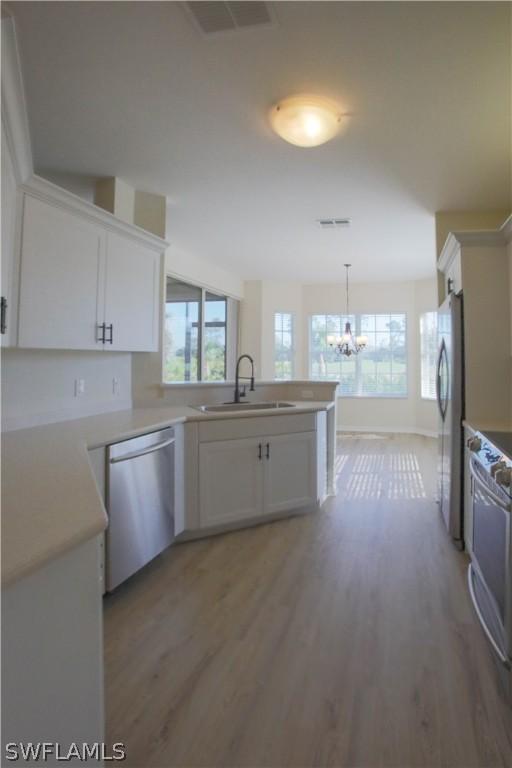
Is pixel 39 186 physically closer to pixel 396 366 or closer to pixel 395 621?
pixel 395 621

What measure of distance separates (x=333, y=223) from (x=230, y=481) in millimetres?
3035

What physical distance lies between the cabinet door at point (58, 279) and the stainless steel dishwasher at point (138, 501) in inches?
30.4

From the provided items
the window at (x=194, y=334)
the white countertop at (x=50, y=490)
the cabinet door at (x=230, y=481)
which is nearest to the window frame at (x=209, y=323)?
the window at (x=194, y=334)

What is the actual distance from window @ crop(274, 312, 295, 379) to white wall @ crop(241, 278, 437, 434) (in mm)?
124

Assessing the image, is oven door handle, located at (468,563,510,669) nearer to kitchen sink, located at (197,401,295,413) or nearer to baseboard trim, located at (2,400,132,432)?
kitchen sink, located at (197,401,295,413)

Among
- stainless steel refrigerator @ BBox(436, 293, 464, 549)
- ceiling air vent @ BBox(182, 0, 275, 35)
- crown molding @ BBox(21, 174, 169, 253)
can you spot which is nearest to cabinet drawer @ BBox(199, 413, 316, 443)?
stainless steel refrigerator @ BBox(436, 293, 464, 549)

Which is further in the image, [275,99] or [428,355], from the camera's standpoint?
[428,355]

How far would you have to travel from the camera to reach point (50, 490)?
1.30 meters

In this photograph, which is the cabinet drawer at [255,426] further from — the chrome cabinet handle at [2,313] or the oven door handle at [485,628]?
the oven door handle at [485,628]

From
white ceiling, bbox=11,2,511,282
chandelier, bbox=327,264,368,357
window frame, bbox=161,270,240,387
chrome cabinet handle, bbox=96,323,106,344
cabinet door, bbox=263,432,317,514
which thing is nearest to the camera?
white ceiling, bbox=11,2,511,282

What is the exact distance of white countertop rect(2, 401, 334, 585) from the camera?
2.93 ft

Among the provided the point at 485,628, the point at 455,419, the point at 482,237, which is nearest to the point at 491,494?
the point at 485,628

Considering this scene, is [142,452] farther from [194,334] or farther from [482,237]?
[194,334]

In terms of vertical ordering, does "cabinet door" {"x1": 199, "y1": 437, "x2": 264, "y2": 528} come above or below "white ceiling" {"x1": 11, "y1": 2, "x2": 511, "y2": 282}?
below
